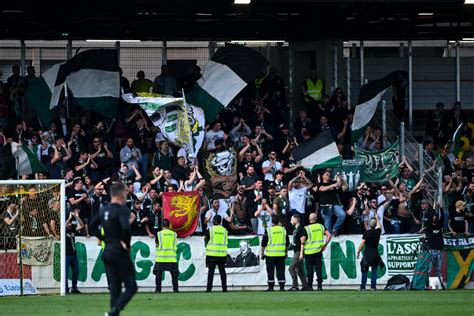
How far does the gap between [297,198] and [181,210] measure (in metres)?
2.92

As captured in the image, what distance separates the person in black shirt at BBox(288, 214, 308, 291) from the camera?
27.8 m

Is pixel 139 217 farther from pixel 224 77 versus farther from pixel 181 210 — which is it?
pixel 224 77

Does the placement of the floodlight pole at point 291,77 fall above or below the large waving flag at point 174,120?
above

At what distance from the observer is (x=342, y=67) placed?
115ft

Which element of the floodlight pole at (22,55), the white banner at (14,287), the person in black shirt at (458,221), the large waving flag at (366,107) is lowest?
the white banner at (14,287)

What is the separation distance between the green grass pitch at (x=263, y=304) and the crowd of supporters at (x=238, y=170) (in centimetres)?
397

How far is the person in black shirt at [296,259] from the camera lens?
27.8 metres

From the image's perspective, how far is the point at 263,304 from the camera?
2150 centimetres

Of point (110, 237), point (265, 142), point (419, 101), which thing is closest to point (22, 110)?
point (265, 142)

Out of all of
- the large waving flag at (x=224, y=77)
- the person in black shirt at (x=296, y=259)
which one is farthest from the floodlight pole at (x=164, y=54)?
the person in black shirt at (x=296, y=259)

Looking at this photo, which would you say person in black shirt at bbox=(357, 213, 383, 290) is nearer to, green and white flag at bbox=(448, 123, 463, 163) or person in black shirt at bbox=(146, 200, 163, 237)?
person in black shirt at bbox=(146, 200, 163, 237)

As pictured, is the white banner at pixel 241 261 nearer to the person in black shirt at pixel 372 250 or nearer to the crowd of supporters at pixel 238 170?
the crowd of supporters at pixel 238 170

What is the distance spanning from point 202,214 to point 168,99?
3081mm

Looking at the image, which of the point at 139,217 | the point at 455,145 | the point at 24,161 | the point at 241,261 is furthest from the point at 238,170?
the point at 455,145
